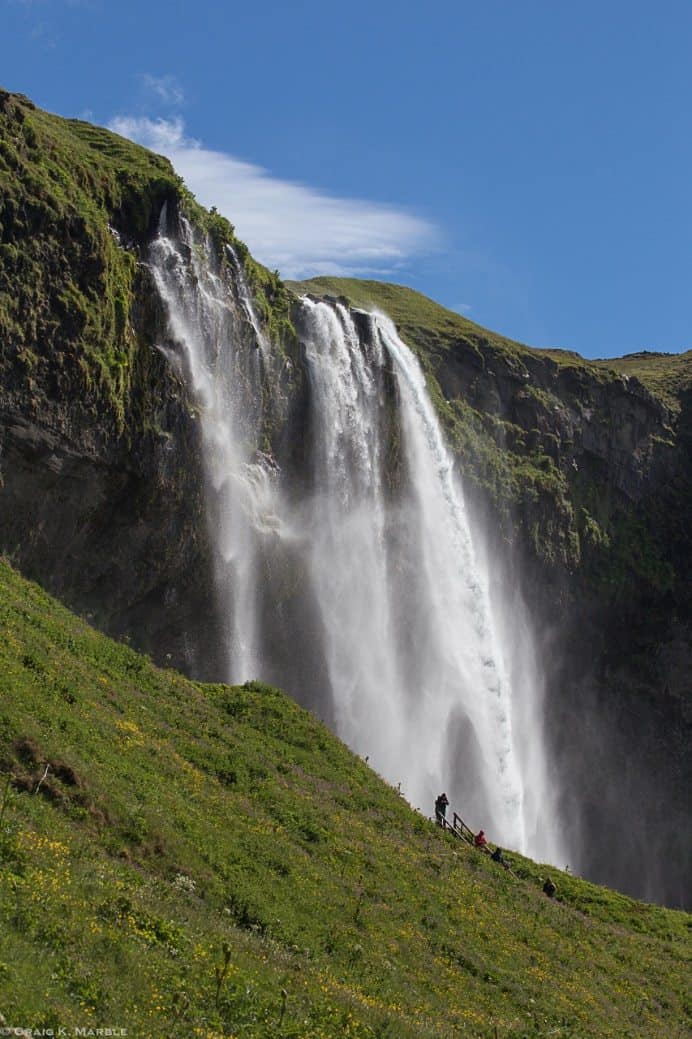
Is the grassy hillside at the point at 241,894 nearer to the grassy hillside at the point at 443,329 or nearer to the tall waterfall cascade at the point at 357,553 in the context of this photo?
the tall waterfall cascade at the point at 357,553

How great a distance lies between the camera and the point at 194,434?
117 feet

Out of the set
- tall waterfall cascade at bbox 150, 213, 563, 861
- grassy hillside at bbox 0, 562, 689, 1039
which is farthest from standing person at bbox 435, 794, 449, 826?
tall waterfall cascade at bbox 150, 213, 563, 861

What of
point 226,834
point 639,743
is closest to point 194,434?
point 226,834

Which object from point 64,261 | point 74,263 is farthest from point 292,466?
point 64,261

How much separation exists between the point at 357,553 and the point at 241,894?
27505 mm

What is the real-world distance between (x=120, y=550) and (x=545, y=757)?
95.1 ft

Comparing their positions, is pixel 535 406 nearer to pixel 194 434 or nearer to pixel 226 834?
pixel 194 434

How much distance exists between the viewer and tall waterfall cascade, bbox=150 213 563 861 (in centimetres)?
3759

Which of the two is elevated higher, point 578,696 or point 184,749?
point 578,696

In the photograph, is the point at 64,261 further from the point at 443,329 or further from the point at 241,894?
the point at 443,329

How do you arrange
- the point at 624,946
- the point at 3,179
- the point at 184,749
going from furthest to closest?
the point at 3,179 → the point at 624,946 → the point at 184,749

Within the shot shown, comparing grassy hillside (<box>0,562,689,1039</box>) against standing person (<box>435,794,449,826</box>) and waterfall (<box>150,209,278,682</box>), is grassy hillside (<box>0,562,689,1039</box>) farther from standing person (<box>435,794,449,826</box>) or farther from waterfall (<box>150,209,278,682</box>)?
waterfall (<box>150,209,278,682</box>)

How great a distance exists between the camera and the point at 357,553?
1708 inches

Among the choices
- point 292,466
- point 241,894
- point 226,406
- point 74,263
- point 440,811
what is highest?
point 292,466
